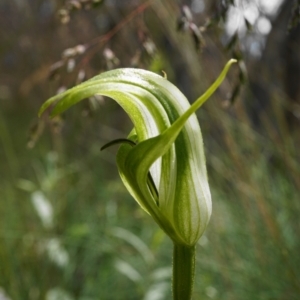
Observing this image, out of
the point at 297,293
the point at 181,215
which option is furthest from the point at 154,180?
the point at 297,293

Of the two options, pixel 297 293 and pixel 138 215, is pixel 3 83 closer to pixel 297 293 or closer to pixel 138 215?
pixel 138 215

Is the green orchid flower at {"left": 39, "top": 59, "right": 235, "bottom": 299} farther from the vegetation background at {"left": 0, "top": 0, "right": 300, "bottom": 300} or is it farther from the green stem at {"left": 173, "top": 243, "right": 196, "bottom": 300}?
the vegetation background at {"left": 0, "top": 0, "right": 300, "bottom": 300}

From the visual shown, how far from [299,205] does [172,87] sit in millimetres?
1056

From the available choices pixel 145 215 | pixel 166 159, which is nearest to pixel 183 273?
pixel 166 159

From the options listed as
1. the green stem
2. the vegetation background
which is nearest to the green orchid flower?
the green stem

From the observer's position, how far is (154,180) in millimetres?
372

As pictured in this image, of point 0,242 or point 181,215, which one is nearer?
point 181,215

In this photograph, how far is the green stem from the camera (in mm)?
342

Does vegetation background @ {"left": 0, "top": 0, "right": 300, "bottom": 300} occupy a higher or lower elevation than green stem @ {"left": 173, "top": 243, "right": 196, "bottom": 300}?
lower

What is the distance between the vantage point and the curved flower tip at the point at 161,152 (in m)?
0.31

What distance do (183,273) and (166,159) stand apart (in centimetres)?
8

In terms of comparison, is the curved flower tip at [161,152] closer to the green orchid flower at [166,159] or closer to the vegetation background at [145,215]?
the green orchid flower at [166,159]

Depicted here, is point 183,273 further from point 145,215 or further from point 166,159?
point 145,215

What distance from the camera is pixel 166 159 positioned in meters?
0.34
